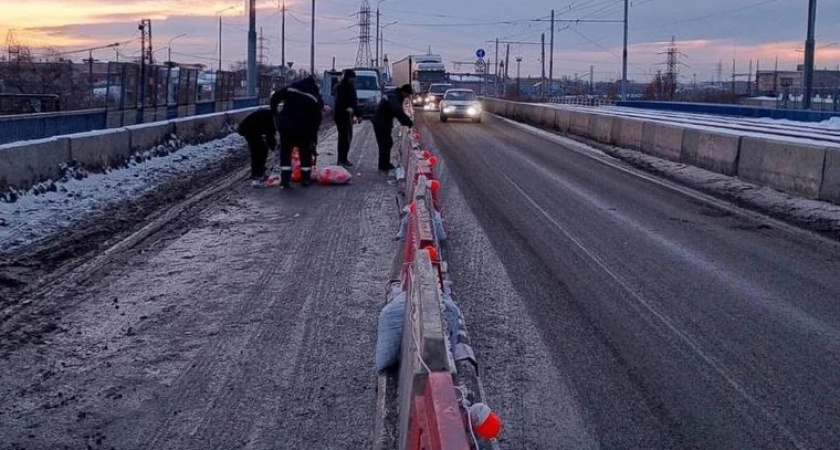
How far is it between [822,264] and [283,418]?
744cm

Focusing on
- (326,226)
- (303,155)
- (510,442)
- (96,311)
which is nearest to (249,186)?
(303,155)

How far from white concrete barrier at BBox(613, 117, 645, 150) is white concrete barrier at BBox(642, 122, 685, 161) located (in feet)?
1.77

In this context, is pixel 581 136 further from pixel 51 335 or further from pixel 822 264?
pixel 51 335

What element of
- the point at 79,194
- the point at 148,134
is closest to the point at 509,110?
the point at 148,134

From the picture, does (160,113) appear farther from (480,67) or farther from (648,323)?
(480,67)

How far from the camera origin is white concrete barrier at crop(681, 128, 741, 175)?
21.9m

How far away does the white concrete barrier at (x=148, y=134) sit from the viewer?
2145 cm

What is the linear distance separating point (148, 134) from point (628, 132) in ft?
49.9

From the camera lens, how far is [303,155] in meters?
18.8

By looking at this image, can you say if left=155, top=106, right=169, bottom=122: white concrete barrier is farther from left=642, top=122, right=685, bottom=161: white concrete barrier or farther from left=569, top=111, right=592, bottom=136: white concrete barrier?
left=569, top=111, right=592, bottom=136: white concrete barrier

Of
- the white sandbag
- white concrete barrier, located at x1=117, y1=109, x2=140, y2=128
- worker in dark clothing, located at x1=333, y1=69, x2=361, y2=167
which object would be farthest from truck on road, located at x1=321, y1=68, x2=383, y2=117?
the white sandbag

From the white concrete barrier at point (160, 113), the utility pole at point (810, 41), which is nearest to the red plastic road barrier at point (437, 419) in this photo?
the white concrete barrier at point (160, 113)

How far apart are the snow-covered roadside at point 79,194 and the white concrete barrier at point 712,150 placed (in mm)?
10925

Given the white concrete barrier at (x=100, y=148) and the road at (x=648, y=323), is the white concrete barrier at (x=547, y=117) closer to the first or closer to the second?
the white concrete barrier at (x=100, y=148)
